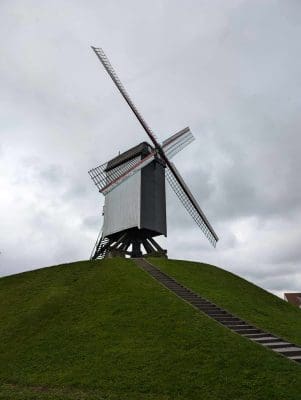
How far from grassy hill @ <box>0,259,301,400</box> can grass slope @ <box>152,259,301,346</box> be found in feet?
0.54

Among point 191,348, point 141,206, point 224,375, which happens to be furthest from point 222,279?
point 224,375

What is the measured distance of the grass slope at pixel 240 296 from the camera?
65.7 feet

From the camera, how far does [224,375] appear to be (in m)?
12.2

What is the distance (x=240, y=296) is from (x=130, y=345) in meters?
13.9

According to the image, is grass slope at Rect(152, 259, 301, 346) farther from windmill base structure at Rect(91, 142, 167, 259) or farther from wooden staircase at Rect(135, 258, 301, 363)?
windmill base structure at Rect(91, 142, 167, 259)

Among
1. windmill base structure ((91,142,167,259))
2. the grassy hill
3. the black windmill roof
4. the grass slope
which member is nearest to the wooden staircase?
the grass slope

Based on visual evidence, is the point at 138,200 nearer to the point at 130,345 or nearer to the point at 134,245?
the point at 134,245

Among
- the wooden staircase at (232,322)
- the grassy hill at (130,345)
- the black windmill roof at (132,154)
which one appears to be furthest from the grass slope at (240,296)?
the black windmill roof at (132,154)

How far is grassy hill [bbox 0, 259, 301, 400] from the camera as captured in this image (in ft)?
38.5

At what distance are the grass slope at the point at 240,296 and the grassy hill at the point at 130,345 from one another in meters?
0.16

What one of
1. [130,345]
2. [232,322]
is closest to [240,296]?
[232,322]

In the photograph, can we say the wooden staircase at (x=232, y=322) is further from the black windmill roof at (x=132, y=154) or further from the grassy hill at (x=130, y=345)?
the black windmill roof at (x=132, y=154)

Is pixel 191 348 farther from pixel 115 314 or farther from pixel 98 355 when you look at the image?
pixel 115 314

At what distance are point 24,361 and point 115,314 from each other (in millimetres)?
5303
